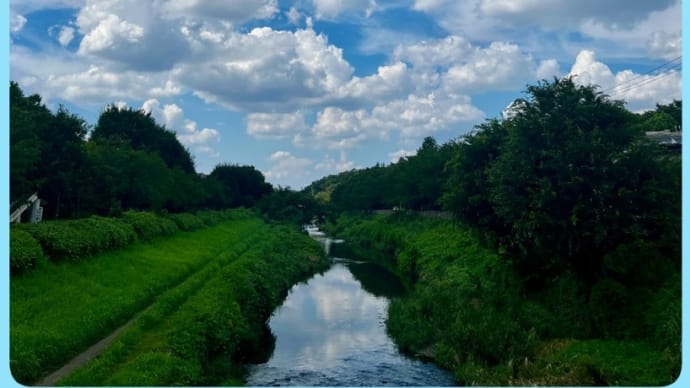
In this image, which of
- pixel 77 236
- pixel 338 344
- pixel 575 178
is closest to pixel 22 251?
pixel 77 236

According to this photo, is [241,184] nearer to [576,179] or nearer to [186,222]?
[186,222]

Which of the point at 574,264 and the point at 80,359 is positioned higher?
the point at 574,264

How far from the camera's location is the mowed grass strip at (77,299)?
1563 cm

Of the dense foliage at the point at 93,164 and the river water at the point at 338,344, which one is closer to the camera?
the river water at the point at 338,344

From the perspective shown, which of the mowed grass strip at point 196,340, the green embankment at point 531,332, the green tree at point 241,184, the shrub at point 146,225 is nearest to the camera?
the mowed grass strip at point 196,340

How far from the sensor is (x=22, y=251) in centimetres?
2052

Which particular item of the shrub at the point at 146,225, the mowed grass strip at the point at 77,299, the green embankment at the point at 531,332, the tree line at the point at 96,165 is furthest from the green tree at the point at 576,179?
the shrub at the point at 146,225

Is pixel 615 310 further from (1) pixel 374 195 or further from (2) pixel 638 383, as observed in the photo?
(1) pixel 374 195

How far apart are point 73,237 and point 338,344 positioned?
11.1 metres

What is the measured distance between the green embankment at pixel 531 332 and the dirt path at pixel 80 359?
10059 mm

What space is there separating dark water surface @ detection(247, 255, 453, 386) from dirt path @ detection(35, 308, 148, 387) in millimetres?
4266

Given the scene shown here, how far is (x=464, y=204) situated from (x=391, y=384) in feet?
33.2

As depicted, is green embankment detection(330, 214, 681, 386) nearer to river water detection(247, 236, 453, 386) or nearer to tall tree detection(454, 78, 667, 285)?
river water detection(247, 236, 453, 386)

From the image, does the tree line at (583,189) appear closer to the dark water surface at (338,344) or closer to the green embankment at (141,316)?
the dark water surface at (338,344)
